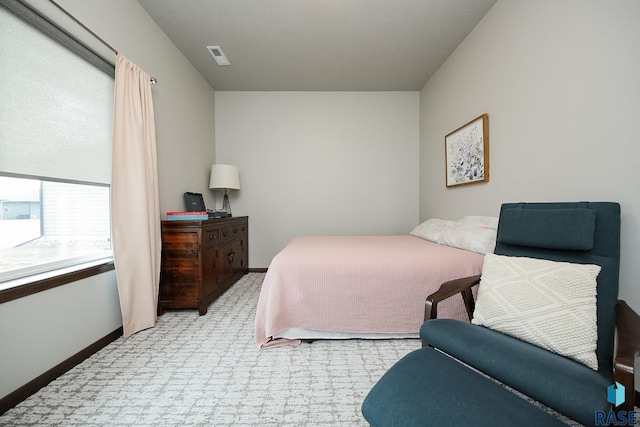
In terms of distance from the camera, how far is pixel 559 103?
166cm

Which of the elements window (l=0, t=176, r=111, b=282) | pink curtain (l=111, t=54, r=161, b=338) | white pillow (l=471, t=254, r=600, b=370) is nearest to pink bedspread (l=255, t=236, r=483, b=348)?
white pillow (l=471, t=254, r=600, b=370)

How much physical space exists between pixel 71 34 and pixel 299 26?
1798 millimetres

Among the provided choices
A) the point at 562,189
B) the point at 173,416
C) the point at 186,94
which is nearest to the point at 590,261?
the point at 562,189

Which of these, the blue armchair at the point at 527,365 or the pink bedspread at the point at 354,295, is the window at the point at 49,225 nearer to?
the pink bedspread at the point at 354,295

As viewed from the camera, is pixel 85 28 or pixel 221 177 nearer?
pixel 85 28

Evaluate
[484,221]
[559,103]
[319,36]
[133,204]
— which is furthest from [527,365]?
[319,36]

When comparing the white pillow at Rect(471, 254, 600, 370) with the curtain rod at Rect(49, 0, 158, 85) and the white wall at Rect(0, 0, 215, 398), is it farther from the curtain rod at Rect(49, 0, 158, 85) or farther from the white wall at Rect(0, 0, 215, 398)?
the curtain rod at Rect(49, 0, 158, 85)

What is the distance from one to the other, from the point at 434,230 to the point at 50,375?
324 centimetres

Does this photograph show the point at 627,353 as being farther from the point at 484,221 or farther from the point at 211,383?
the point at 211,383

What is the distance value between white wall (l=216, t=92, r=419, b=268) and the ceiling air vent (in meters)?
0.82

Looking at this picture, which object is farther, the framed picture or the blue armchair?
the framed picture

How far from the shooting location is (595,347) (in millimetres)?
1013

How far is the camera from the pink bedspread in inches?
71.4

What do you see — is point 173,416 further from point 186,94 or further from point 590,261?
point 186,94
